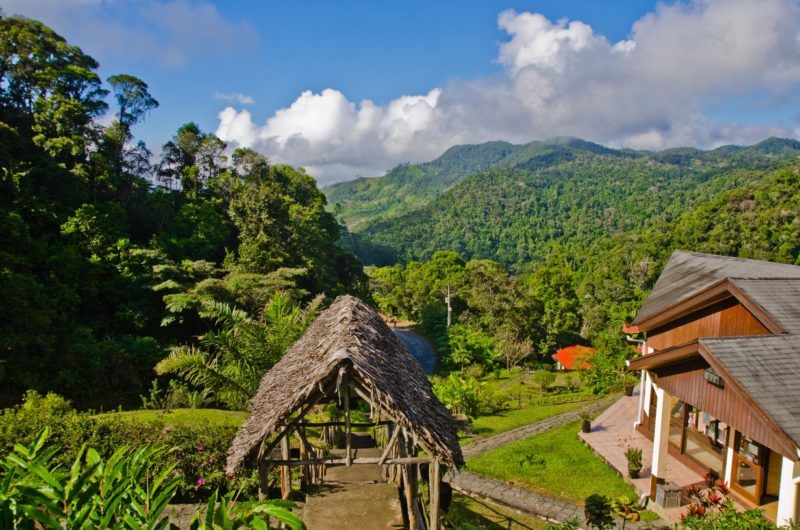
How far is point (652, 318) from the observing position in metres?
13.7

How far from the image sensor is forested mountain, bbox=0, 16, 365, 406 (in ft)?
54.4

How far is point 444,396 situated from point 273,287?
9.60 m

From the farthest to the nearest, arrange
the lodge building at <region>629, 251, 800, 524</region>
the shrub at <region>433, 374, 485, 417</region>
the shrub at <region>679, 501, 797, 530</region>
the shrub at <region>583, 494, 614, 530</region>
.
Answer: the shrub at <region>433, 374, 485, 417</region>
the shrub at <region>583, 494, 614, 530</region>
the lodge building at <region>629, 251, 800, 524</region>
the shrub at <region>679, 501, 797, 530</region>

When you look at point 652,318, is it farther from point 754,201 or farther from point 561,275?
point 754,201

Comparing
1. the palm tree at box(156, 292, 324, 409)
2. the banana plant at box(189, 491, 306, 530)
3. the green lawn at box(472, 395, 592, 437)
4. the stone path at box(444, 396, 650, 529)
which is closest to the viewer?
the banana plant at box(189, 491, 306, 530)

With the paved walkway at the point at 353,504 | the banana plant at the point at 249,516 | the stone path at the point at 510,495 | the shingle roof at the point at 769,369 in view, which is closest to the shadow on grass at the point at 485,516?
the stone path at the point at 510,495

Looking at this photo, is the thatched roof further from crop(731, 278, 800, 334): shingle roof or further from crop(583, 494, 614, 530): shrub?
crop(731, 278, 800, 334): shingle roof

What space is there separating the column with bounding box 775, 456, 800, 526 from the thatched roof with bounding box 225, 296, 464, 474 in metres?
5.57

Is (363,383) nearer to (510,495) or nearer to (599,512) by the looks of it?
(599,512)

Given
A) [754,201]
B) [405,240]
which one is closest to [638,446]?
[754,201]

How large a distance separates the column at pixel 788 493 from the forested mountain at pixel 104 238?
16.6 m

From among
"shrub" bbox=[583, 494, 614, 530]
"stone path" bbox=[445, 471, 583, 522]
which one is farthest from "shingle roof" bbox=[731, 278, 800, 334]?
"stone path" bbox=[445, 471, 583, 522]

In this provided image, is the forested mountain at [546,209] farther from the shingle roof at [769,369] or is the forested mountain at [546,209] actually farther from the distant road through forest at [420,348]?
the shingle roof at [769,369]

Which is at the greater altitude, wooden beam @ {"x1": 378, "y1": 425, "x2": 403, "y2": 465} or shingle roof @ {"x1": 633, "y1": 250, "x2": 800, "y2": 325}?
shingle roof @ {"x1": 633, "y1": 250, "x2": 800, "y2": 325}
